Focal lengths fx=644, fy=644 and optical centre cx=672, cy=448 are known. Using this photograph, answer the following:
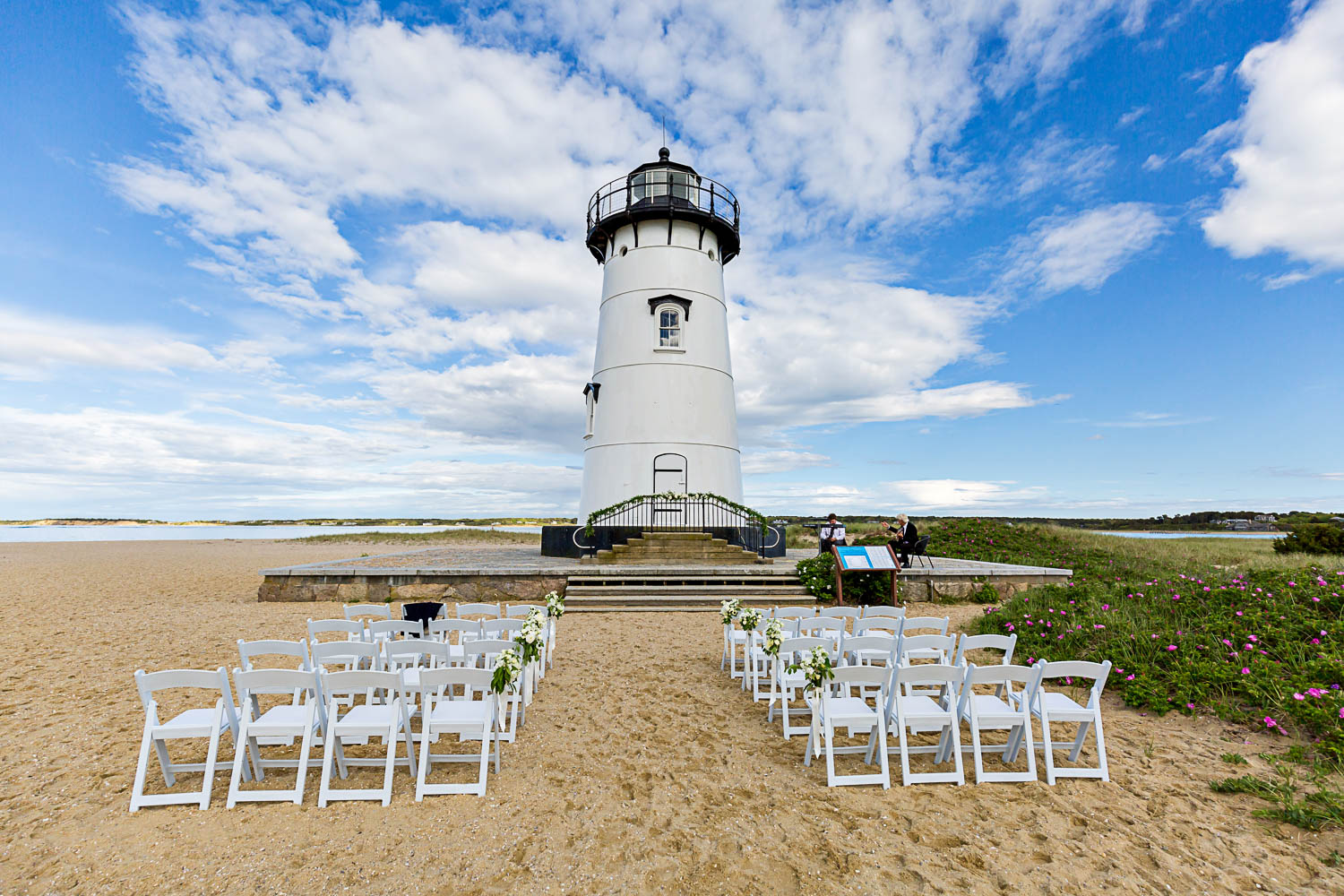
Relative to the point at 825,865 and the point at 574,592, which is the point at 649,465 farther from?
the point at 825,865

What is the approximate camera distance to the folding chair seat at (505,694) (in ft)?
16.8

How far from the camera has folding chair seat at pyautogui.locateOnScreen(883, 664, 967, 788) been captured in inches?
169

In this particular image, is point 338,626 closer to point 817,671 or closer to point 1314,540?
point 817,671

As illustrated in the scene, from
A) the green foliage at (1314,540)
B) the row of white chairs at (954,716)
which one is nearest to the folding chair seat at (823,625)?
the row of white chairs at (954,716)

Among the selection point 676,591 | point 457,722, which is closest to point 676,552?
point 676,591

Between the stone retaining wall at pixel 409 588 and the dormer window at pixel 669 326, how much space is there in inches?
312

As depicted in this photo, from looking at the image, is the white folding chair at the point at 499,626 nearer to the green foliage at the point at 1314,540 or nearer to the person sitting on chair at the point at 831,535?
the person sitting on chair at the point at 831,535

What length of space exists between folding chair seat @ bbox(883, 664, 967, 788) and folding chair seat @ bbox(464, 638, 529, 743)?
2.88 m

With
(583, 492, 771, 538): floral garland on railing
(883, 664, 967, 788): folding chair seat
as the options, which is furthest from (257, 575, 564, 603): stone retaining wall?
Result: (883, 664, 967, 788): folding chair seat

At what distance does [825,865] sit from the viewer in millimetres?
3396

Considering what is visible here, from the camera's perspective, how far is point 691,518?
16.4 meters

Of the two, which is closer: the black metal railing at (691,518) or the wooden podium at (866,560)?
the wooden podium at (866,560)

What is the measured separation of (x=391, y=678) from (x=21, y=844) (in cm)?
210

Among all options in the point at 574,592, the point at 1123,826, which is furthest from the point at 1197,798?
the point at 574,592
